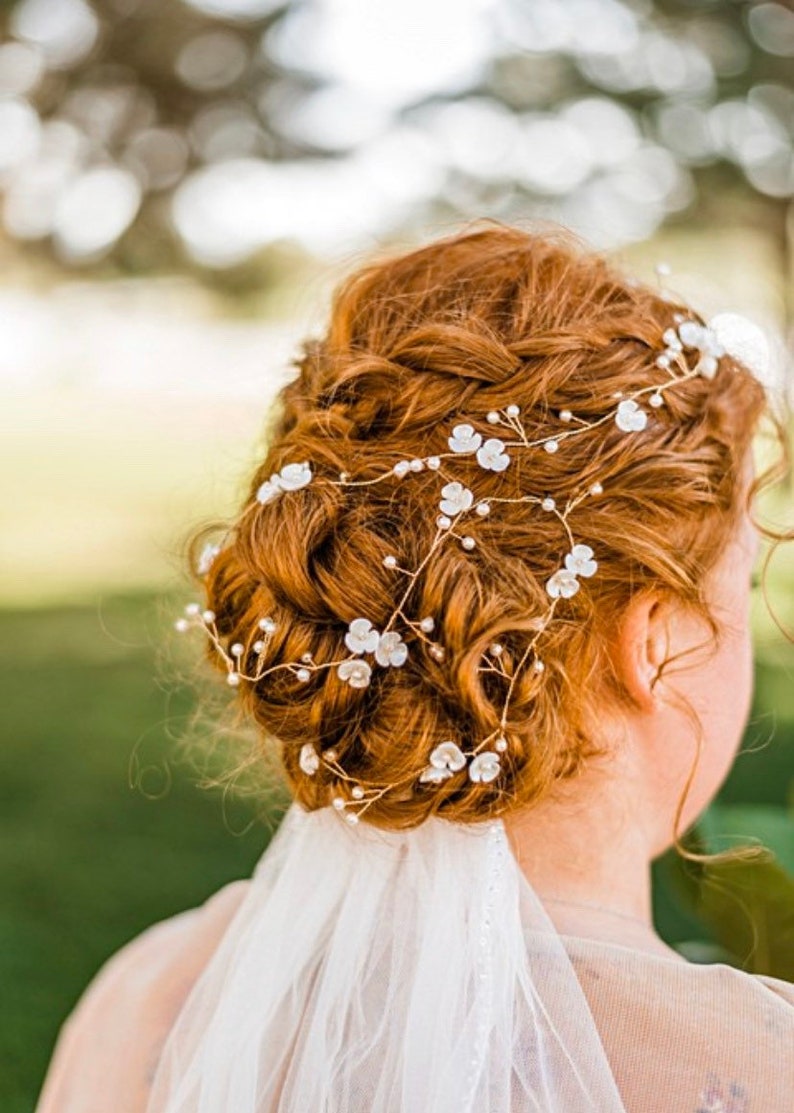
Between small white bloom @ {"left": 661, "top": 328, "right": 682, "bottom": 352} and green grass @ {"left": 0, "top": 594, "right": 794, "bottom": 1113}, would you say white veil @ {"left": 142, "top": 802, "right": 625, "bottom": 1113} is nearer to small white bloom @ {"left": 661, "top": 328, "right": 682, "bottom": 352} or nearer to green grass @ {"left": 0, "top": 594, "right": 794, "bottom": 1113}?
small white bloom @ {"left": 661, "top": 328, "right": 682, "bottom": 352}

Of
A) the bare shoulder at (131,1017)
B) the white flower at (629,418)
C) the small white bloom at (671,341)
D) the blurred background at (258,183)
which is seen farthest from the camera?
the blurred background at (258,183)

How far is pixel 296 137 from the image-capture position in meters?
7.45

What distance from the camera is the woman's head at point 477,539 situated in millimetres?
1276

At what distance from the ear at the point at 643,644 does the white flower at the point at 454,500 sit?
22 cm

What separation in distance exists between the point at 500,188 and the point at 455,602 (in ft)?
20.5

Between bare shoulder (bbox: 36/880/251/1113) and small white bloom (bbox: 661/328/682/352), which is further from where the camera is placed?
bare shoulder (bbox: 36/880/251/1113)

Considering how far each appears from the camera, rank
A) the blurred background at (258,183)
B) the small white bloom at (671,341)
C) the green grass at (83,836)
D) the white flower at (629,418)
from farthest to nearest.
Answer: the blurred background at (258,183) < the green grass at (83,836) < the small white bloom at (671,341) < the white flower at (629,418)

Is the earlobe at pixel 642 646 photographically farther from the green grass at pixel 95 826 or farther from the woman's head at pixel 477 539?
the green grass at pixel 95 826

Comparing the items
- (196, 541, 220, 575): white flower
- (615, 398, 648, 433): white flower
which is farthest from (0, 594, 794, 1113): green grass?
(615, 398, 648, 433): white flower

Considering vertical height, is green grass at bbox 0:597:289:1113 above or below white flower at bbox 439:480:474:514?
below

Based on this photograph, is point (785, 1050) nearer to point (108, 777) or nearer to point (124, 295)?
point (108, 777)

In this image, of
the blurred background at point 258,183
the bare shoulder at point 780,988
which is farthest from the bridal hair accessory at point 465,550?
the blurred background at point 258,183

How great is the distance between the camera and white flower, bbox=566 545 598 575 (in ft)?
4.20

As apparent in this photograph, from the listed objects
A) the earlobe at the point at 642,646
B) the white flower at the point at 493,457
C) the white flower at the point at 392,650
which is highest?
the white flower at the point at 493,457
